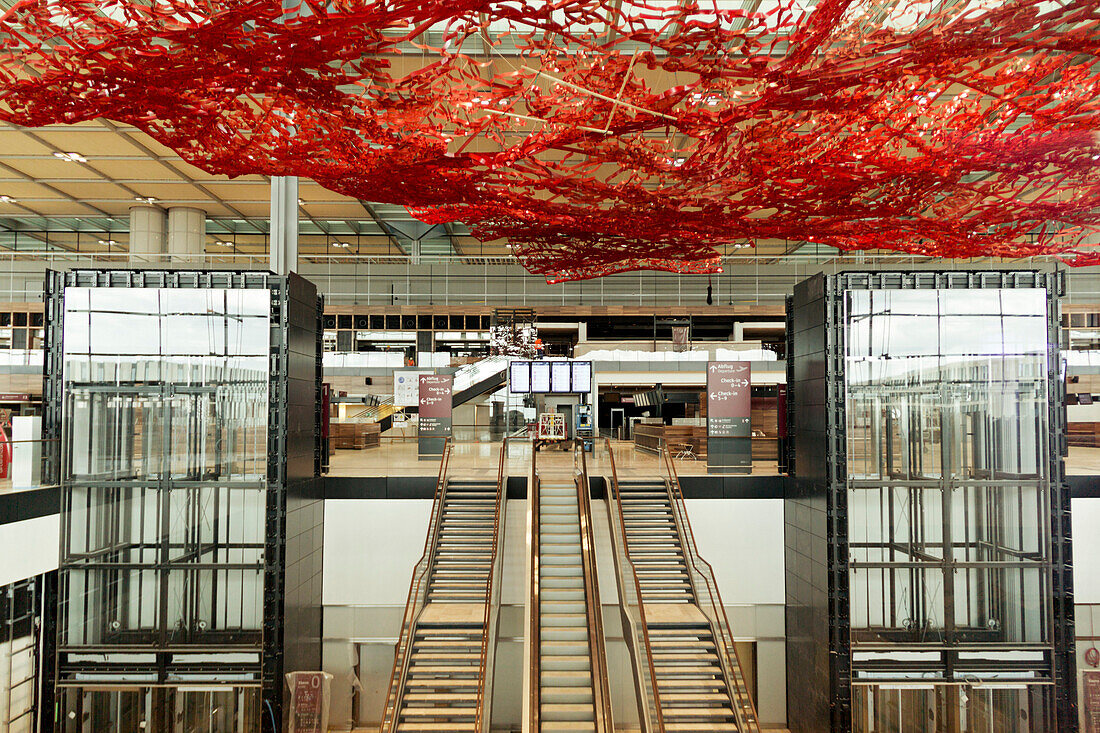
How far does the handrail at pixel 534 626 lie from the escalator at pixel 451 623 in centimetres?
53

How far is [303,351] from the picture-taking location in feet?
35.6

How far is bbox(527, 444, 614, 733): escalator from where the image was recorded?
26.9 ft

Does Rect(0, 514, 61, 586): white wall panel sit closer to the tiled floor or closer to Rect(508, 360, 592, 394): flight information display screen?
the tiled floor

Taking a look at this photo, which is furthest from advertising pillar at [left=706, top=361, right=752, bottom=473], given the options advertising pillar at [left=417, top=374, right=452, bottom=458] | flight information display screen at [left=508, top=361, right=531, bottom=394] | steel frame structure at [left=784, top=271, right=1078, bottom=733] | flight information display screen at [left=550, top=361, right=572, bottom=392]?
flight information display screen at [left=508, top=361, right=531, bottom=394]

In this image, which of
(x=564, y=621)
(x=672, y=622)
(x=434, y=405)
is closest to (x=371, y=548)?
(x=564, y=621)

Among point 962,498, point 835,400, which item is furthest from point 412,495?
point 962,498

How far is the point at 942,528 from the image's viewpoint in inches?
398

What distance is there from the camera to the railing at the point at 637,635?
7176 millimetres

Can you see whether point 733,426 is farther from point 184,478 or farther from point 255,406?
point 184,478

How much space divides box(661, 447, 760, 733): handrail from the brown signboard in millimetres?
1587

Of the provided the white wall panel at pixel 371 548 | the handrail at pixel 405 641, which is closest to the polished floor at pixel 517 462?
the white wall panel at pixel 371 548

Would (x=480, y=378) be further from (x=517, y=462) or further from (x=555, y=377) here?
(x=517, y=462)

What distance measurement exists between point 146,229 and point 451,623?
15.9m

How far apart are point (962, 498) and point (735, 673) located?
4336 mm
